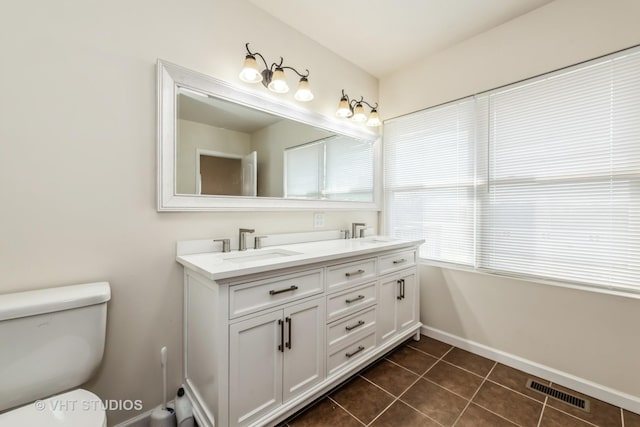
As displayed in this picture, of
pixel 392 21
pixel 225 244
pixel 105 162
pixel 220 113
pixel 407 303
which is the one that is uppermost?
pixel 392 21

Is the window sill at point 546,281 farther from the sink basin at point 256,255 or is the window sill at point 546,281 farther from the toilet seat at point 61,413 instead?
the toilet seat at point 61,413

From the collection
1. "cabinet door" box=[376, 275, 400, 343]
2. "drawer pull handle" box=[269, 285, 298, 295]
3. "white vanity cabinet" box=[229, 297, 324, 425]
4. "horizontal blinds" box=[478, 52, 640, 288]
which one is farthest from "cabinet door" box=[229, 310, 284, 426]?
"horizontal blinds" box=[478, 52, 640, 288]

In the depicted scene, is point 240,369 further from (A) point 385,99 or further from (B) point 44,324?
(A) point 385,99

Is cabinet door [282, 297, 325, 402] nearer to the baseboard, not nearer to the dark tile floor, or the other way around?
the dark tile floor

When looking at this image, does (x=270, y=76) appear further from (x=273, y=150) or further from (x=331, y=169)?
(x=331, y=169)

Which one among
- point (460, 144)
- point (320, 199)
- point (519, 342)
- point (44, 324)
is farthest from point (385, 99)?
point (44, 324)

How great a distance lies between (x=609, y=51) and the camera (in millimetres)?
1627

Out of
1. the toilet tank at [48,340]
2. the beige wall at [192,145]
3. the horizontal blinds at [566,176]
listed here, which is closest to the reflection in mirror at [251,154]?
the beige wall at [192,145]

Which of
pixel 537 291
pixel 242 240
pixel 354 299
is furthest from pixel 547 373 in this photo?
pixel 242 240

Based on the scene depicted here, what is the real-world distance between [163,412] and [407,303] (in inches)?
69.8

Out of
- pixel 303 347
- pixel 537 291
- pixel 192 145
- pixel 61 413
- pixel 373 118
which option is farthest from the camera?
pixel 373 118

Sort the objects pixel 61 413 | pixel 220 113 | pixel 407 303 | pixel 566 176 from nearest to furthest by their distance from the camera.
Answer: pixel 61 413, pixel 220 113, pixel 566 176, pixel 407 303

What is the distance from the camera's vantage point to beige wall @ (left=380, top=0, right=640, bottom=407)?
160 centimetres

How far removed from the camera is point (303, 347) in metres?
1.45
